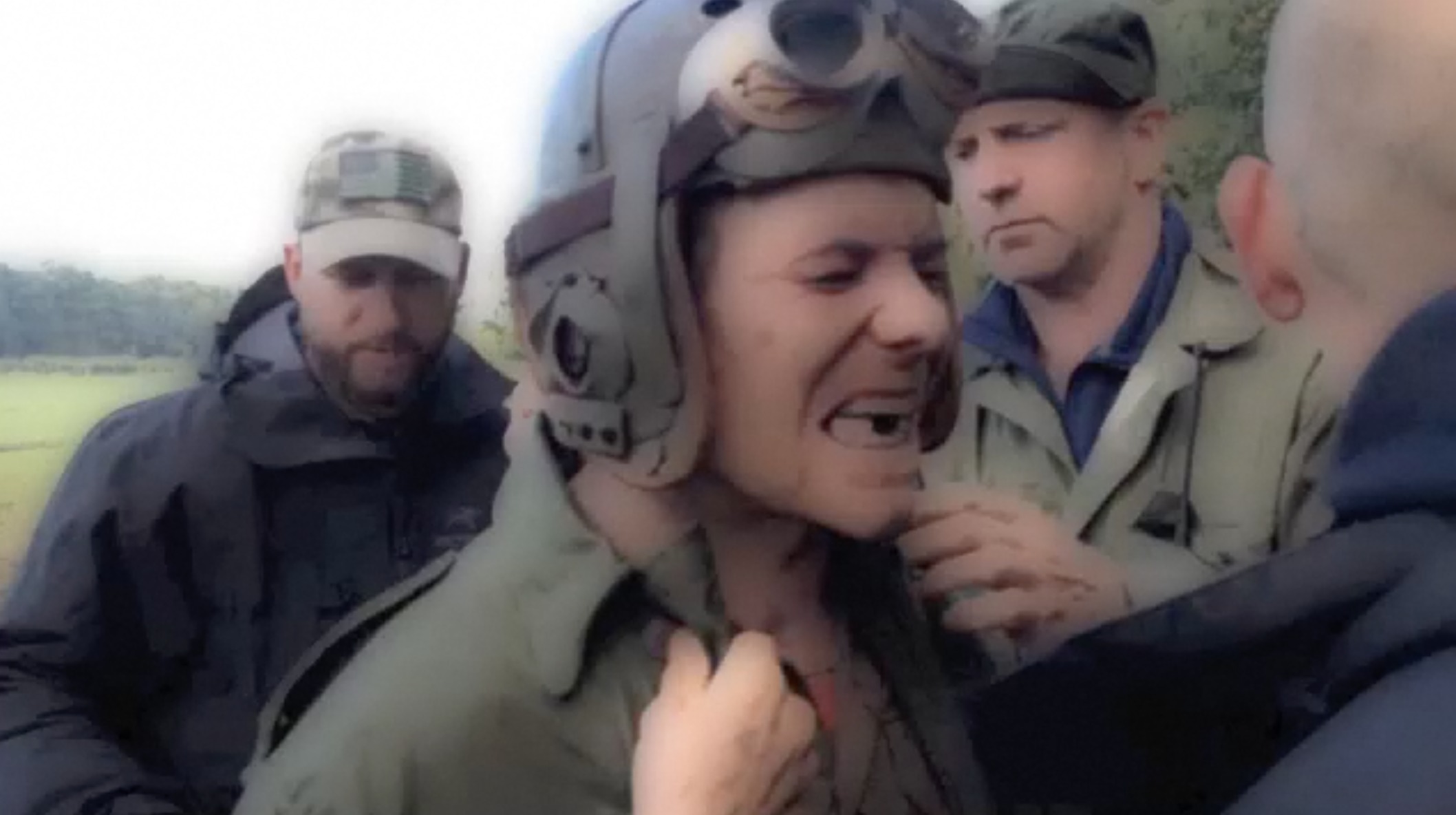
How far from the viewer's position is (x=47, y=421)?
3.95 feet

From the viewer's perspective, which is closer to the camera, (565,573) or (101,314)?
(565,573)

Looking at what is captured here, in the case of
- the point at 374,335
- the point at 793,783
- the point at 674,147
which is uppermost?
the point at 674,147

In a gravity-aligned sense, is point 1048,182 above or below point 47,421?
above

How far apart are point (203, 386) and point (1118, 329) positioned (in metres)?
0.56

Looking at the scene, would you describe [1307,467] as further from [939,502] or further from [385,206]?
[385,206]

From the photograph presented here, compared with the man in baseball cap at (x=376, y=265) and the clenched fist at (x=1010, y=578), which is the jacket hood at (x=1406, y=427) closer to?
the clenched fist at (x=1010, y=578)

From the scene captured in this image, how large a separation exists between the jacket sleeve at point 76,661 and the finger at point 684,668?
303mm

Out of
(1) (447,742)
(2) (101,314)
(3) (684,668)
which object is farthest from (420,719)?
(2) (101,314)

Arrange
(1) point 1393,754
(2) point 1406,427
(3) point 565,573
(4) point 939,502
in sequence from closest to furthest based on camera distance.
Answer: (1) point 1393,754, (2) point 1406,427, (3) point 565,573, (4) point 939,502

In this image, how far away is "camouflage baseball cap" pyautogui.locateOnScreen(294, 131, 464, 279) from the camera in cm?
112

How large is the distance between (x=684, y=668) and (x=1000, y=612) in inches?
8.8

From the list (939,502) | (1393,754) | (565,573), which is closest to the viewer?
(1393,754)

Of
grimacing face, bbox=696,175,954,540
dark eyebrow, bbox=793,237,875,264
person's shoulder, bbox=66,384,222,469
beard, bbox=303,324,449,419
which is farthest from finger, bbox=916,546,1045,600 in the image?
person's shoulder, bbox=66,384,222,469

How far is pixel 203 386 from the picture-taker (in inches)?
46.7
